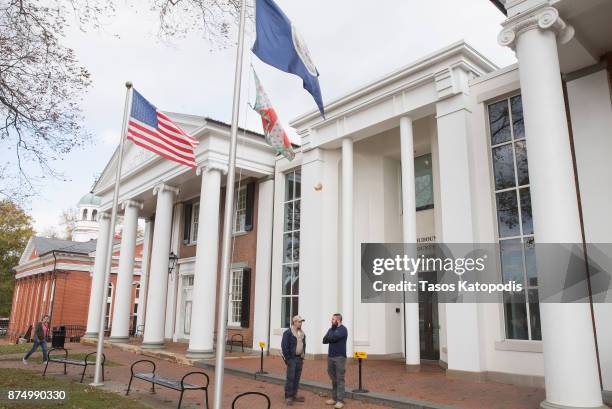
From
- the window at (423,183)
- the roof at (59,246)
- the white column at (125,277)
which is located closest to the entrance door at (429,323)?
the window at (423,183)

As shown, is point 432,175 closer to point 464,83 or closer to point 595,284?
point 464,83

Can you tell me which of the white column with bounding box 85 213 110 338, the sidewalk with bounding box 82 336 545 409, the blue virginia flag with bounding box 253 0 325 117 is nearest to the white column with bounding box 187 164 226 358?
the sidewalk with bounding box 82 336 545 409

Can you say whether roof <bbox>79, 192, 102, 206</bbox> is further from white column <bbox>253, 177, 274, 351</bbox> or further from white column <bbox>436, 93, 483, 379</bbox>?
white column <bbox>436, 93, 483, 379</bbox>

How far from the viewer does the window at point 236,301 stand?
62.3ft

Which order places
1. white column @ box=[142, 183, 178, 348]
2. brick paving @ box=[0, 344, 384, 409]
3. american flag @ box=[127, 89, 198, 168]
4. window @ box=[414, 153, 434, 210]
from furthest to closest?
white column @ box=[142, 183, 178, 348]
window @ box=[414, 153, 434, 210]
american flag @ box=[127, 89, 198, 168]
brick paving @ box=[0, 344, 384, 409]

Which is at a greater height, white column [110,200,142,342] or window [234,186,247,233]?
window [234,186,247,233]

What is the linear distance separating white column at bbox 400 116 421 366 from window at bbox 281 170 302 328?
177 inches

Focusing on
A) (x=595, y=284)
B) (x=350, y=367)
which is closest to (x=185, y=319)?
(x=350, y=367)

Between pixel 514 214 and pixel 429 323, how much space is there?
486 centimetres

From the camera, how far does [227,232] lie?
618cm

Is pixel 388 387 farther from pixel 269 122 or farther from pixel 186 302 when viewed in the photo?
pixel 186 302

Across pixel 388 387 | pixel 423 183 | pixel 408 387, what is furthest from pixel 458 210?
pixel 388 387

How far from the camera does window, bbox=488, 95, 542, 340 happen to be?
1024cm

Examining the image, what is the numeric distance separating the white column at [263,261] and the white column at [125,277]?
6.68m
